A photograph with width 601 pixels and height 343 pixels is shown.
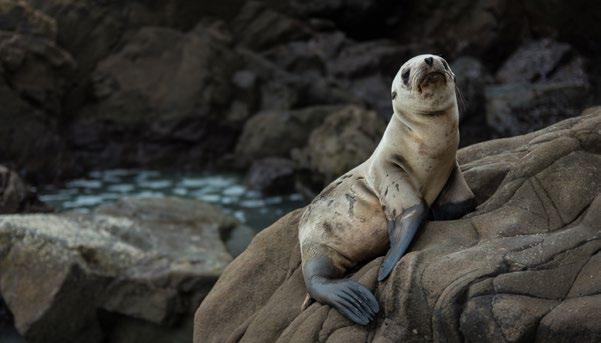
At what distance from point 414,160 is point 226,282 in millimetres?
1265

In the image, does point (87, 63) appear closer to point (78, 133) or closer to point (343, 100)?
point (78, 133)

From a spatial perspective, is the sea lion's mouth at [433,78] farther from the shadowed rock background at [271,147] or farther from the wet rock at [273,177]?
the wet rock at [273,177]

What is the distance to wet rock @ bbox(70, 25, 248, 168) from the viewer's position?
13.6 m

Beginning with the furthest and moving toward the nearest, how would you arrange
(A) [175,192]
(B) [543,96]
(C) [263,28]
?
1. (C) [263,28]
2. (A) [175,192]
3. (B) [543,96]

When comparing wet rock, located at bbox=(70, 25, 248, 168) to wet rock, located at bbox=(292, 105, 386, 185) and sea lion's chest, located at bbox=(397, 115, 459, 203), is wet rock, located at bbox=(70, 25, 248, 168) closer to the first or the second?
wet rock, located at bbox=(292, 105, 386, 185)

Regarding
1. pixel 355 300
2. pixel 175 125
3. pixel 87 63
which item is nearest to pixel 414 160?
pixel 355 300

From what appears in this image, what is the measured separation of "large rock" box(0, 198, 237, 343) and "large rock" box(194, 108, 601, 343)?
1.88 meters

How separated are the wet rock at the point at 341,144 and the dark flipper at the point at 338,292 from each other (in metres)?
6.45

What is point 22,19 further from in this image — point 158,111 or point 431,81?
point 431,81

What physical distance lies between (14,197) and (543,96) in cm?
656

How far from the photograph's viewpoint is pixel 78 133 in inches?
537

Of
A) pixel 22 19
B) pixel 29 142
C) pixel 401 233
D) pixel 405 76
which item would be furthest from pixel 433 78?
pixel 22 19

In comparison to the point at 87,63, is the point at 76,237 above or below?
above

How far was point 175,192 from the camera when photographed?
1135 cm
